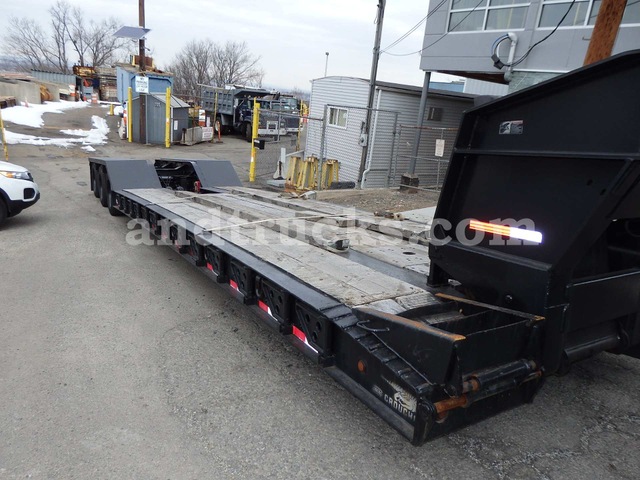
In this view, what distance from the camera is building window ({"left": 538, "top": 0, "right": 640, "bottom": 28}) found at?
10.6 metres

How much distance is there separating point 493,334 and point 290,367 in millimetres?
1917

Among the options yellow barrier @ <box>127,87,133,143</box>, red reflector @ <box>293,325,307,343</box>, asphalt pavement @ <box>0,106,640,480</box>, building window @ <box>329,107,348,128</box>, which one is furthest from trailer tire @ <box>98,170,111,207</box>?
yellow barrier @ <box>127,87,133,143</box>

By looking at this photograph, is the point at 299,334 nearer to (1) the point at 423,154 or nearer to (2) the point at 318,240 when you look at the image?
(2) the point at 318,240

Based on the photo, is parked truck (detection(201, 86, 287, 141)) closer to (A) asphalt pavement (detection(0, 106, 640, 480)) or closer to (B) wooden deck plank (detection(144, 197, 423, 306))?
(B) wooden deck plank (detection(144, 197, 423, 306))

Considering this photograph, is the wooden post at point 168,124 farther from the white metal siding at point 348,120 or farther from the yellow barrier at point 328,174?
the yellow barrier at point 328,174

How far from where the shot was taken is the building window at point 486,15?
1275cm

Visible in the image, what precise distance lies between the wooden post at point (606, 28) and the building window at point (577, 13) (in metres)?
5.98

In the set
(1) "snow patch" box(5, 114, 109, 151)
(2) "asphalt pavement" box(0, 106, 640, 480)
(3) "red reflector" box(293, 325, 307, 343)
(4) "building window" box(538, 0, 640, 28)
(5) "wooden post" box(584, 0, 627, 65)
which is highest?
(4) "building window" box(538, 0, 640, 28)

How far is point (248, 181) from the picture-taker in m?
15.2

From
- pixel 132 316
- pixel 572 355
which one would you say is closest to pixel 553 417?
pixel 572 355

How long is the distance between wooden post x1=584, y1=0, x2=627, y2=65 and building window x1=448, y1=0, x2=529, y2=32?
7.83 meters

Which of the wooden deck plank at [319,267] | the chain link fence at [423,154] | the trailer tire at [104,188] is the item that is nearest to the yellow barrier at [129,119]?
the chain link fence at [423,154]

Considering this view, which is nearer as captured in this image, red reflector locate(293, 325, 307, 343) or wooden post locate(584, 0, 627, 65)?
red reflector locate(293, 325, 307, 343)

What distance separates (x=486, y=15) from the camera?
13438 mm
